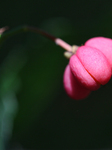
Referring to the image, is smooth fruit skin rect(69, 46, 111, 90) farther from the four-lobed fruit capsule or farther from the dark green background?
the dark green background

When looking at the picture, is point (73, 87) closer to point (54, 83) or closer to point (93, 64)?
point (93, 64)

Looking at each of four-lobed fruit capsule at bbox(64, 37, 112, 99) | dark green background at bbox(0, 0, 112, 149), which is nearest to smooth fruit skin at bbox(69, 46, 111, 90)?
four-lobed fruit capsule at bbox(64, 37, 112, 99)

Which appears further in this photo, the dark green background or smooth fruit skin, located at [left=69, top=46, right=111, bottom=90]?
the dark green background

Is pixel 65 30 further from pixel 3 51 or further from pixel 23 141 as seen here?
pixel 23 141

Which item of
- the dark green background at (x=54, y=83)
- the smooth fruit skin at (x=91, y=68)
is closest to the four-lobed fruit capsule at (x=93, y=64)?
the smooth fruit skin at (x=91, y=68)

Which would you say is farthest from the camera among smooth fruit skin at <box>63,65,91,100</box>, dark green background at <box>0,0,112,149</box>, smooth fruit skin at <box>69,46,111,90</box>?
dark green background at <box>0,0,112,149</box>

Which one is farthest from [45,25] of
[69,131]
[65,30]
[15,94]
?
[69,131]

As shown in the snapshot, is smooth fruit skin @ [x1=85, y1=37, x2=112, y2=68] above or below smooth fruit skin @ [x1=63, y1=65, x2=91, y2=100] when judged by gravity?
above

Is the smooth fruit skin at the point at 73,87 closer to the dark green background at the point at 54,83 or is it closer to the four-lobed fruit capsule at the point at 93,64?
the four-lobed fruit capsule at the point at 93,64
